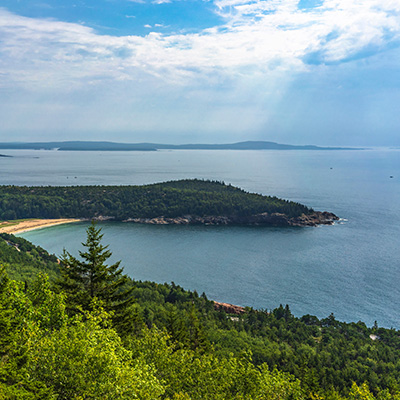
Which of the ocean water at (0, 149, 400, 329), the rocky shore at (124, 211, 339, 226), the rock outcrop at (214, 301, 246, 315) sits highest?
the rocky shore at (124, 211, 339, 226)

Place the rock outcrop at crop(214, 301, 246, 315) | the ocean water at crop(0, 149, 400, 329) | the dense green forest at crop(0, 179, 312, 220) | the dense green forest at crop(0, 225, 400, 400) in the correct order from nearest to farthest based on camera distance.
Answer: the dense green forest at crop(0, 225, 400, 400) < the rock outcrop at crop(214, 301, 246, 315) < the ocean water at crop(0, 149, 400, 329) < the dense green forest at crop(0, 179, 312, 220)

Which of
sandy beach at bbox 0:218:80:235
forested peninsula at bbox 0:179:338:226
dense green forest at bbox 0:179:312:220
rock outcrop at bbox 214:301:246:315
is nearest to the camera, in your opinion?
rock outcrop at bbox 214:301:246:315

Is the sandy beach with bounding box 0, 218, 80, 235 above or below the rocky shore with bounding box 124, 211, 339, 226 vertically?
below

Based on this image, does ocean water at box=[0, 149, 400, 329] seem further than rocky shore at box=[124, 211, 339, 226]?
No

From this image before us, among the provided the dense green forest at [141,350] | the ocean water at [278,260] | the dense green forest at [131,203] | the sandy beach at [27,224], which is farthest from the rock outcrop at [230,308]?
the sandy beach at [27,224]

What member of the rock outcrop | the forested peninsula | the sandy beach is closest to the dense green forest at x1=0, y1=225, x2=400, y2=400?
the rock outcrop

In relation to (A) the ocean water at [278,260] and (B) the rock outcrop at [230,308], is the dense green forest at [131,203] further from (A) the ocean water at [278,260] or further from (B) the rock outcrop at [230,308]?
(B) the rock outcrop at [230,308]

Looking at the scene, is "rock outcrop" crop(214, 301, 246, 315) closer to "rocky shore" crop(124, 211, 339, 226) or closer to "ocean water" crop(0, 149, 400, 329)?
"ocean water" crop(0, 149, 400, 329)

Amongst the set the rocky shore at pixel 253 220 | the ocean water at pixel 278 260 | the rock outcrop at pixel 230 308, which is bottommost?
the rock outcrop at pixel 230 308
